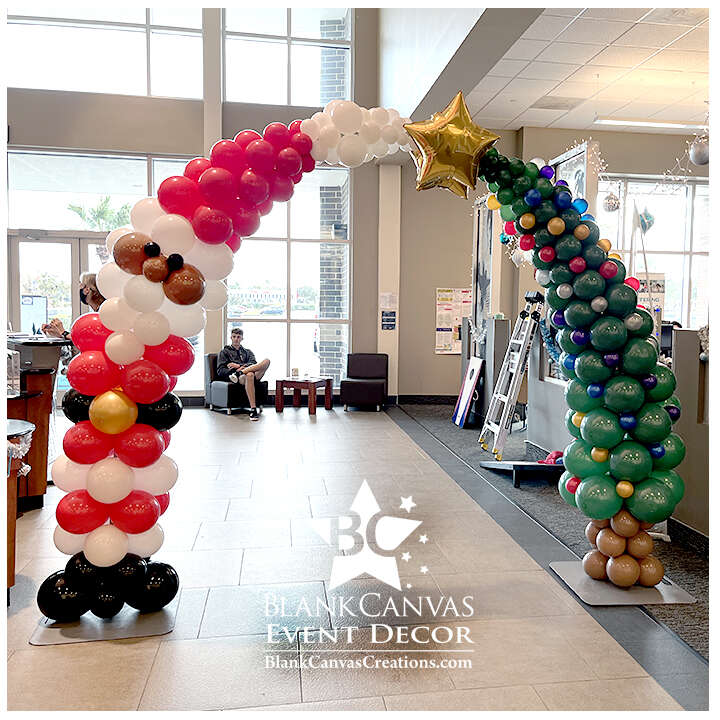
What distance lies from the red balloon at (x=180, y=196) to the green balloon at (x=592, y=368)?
209 cm

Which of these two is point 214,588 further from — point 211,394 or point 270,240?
point 270,240

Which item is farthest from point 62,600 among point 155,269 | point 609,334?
point 609,334

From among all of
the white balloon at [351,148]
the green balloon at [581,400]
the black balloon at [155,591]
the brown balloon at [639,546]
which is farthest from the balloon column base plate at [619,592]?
the white balloon at [351,148]

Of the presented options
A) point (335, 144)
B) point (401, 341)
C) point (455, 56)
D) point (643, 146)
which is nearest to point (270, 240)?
point (401, 341)

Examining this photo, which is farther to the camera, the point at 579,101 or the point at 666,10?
the point at 579,101

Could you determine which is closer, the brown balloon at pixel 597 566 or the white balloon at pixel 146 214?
the white balloon at pixel 146 214

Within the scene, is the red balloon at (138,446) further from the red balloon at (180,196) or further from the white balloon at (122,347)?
the red balloon at (180,196)

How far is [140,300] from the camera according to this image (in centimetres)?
282

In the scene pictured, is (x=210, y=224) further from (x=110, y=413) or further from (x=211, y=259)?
Result: (x=110, y=413)

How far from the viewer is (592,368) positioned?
3.29 meters

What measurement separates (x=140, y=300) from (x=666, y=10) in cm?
541

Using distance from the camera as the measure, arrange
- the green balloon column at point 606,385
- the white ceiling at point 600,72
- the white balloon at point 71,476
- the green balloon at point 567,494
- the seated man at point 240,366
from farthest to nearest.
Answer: the seated man at point 240,366, the white ceiling at point 600,72, the green balloon at point 567,494, the green balloon column at point 606,385, the white balloon at point 71,476

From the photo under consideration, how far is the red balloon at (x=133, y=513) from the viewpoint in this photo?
2.92 m

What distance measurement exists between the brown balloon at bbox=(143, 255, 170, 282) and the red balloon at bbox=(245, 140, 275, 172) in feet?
2.11
